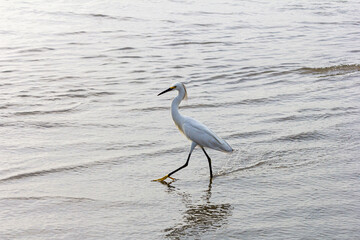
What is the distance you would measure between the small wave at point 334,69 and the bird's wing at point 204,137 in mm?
6325

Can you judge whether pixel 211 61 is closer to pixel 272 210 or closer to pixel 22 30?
pixel 22 30

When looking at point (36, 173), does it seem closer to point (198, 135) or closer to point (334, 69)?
point (198, 135)

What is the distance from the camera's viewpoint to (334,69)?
11930mm

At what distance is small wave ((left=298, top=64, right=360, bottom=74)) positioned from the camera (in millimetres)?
11734

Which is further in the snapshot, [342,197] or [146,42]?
[146,42]

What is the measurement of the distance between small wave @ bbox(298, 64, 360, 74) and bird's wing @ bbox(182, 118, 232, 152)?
6.32m

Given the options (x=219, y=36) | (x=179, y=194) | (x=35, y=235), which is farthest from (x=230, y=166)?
(x=219, y=36)

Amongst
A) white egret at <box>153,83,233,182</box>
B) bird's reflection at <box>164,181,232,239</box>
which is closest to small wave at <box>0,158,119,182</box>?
white egret at <box>153,83,233,182</box>

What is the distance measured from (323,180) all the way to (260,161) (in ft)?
2.91

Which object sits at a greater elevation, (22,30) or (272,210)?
(22,30)

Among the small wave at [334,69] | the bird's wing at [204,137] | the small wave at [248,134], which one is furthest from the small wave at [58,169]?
the small wave at [334,69]

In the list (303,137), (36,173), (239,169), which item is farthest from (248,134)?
(36,173)

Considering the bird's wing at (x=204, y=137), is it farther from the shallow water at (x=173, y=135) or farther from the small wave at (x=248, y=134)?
the small wave at (x=248, y=134)

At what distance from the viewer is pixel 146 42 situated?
15.1 meters
